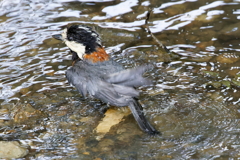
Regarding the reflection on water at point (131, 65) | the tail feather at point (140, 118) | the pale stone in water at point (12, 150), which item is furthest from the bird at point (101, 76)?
the pale stone in water at point (12, 150)

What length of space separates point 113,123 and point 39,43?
104 inches

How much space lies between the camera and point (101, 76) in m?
4.88

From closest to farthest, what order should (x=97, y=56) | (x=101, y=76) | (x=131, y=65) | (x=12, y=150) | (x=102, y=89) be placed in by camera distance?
1. (x=12, y=150)
2. (x=102, y=89)
3. (x=101, y=76)
4. (x=97, y=56)
5. (x=131, y=65)

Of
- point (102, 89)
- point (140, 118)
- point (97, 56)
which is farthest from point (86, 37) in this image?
point (140, 118)

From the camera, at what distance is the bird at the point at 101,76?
457 cm

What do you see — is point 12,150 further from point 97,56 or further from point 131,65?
point 131,65

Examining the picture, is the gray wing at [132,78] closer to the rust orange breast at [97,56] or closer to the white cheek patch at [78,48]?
the rust orange breast at [97,56]

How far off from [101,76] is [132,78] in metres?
0.52

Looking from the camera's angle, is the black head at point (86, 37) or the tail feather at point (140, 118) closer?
the tail feather at point (140, 118)

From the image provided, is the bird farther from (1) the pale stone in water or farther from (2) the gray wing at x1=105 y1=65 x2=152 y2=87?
(1) the pale stone in water

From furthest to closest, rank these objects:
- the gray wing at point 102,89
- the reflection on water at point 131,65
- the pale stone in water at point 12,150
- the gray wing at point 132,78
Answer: the gray wing at point 102,89 → the gray wing at point 132,78 → the reflection on water at point 131,65 → the pale stone in water at point 12,150

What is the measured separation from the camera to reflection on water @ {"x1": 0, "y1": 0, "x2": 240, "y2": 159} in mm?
4320

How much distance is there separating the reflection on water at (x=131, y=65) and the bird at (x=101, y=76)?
33 cm

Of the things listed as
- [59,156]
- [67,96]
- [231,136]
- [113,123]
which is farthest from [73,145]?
[231,136]
